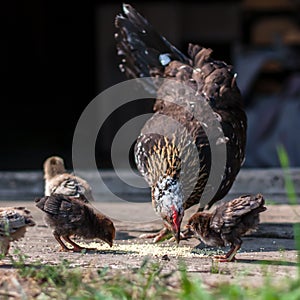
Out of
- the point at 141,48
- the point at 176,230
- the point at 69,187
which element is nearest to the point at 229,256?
the point at 176,230

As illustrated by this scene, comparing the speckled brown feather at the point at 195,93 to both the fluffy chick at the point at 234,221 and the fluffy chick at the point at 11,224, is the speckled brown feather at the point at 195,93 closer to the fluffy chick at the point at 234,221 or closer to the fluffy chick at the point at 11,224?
the fluffy chick at the point at 234,221

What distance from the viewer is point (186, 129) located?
5895 millimetres

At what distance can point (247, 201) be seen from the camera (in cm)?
511

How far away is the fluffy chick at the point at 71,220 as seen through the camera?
534 cm

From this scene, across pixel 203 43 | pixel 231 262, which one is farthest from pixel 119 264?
pixel 203 43

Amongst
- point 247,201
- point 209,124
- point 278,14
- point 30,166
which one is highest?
point 278,14

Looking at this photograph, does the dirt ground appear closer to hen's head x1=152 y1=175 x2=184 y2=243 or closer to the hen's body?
hen's head x1=152 y1=175 x2=184 y2=243

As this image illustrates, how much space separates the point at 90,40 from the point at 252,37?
3.38m

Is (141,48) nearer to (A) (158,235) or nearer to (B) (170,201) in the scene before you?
(A) (158,235)

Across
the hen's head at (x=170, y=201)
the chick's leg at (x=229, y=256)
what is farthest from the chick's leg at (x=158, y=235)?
the chick's leg at (x=229, y=256)

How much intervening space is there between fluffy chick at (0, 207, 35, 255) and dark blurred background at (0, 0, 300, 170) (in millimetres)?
6286

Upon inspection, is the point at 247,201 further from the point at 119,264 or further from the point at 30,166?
the point at 30,166

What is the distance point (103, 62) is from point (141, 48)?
20.9 ft

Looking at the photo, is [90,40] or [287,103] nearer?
[287,103]
